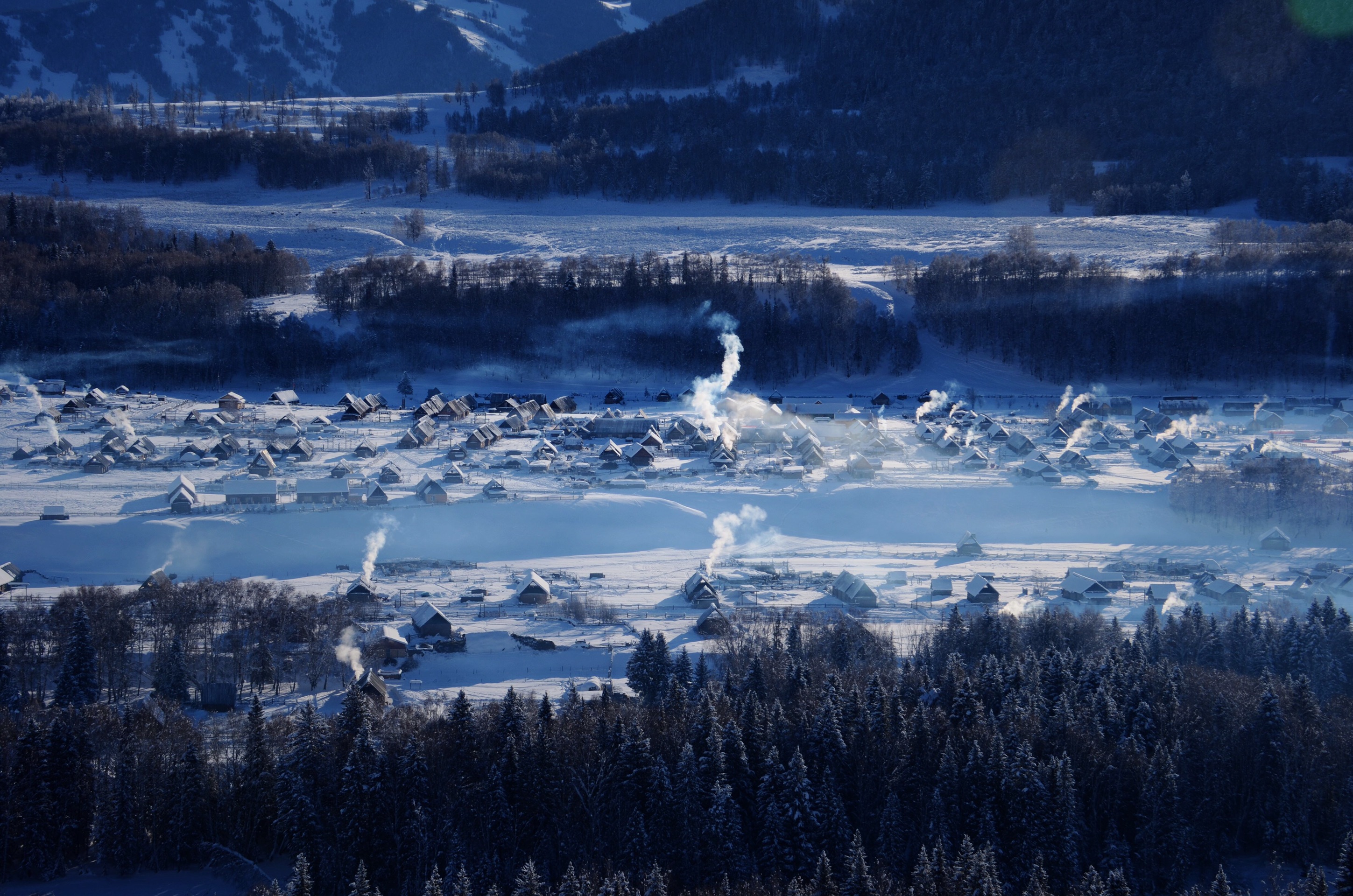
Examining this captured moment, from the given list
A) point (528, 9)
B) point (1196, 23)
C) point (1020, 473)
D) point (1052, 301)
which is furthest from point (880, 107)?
point (528, 9)

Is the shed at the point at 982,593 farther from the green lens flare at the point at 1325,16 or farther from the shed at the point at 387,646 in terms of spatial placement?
the green lens flare at the point at 1325,16

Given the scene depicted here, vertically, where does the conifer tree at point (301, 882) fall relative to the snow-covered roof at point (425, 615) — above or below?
below

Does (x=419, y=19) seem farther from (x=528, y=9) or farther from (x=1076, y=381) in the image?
(x=1076, y=381)

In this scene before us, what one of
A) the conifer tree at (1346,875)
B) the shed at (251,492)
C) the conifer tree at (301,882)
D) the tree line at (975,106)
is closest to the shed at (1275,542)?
the conifer tree at (1346,875)

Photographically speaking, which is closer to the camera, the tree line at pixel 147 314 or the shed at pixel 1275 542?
the shed at pixel 1275 542

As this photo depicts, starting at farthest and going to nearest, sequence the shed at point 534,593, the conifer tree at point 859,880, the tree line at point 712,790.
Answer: the shed at point 534,593, the tree line at point 712,790, the conifer tree at point 859,880

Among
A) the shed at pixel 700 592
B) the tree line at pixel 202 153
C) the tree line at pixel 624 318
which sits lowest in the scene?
the shed at pixel 700 592

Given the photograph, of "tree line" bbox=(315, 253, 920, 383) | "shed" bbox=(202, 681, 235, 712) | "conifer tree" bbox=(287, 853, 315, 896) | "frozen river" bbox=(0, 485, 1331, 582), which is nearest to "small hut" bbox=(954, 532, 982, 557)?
"frozen river" bbox=(0, 485, 1331, 582)
